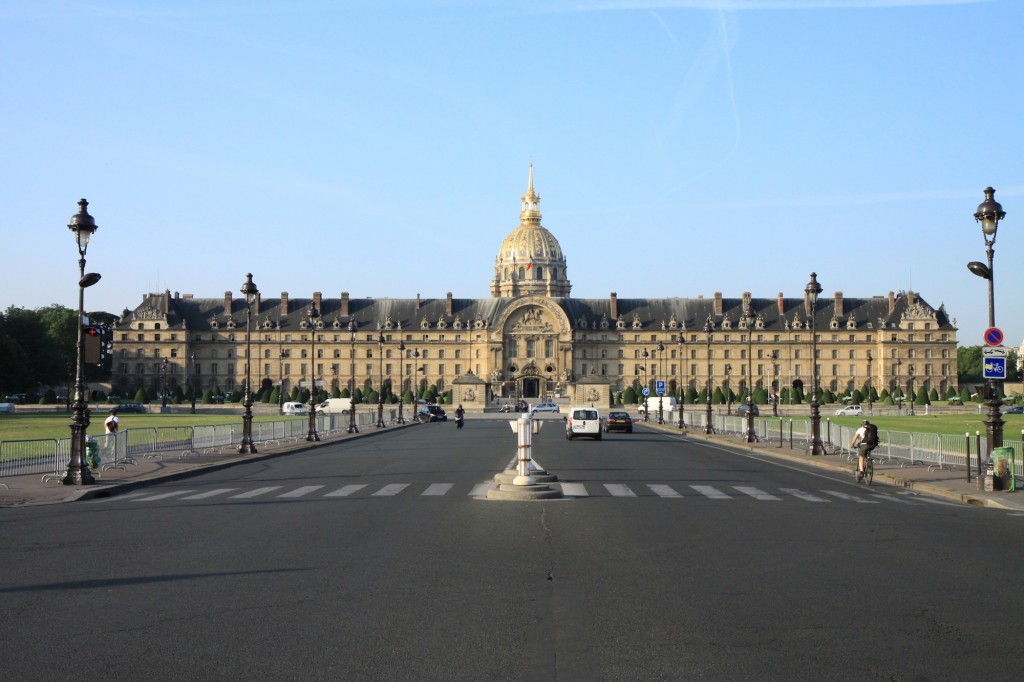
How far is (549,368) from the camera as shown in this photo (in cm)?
15625

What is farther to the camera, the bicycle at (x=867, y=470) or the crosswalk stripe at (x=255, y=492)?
the bicycle at (x=867, y=470)

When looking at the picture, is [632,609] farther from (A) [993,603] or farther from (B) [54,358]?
(B) [54,358]

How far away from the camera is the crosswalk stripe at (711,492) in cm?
2212

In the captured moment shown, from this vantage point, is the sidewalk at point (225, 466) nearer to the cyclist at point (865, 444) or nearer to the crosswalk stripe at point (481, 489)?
the cyclist at point (865, 444)

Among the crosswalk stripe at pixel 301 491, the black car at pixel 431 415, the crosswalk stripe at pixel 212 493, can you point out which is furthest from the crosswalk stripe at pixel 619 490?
the black car at pixel 431 415

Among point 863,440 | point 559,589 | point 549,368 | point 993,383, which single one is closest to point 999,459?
point 993,383

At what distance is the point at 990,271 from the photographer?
25250 millimetres

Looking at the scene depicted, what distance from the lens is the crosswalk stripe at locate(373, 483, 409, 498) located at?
22.4m

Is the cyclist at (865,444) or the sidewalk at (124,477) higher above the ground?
the cyclist at (865,444)

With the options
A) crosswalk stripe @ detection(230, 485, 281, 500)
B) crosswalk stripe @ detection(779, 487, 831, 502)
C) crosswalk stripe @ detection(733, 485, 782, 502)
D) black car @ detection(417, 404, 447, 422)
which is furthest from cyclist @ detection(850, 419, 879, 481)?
black car @ detection(417, 404, 447, 422)

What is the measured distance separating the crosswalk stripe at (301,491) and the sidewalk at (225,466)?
12.9 feet

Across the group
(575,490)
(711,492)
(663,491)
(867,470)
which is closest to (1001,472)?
(867,470)

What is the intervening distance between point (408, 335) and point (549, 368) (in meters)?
20.2

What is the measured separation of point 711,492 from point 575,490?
279 centimetres
